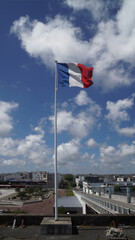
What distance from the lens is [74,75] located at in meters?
10.6

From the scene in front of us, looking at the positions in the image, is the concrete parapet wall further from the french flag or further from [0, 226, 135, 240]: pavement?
the french flag

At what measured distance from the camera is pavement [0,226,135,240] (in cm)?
655

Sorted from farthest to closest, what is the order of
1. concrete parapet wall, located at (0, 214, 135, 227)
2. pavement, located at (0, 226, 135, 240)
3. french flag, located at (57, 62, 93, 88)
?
french flag, located at (57, 62, 93, 88) < concrete parapet wall, located at (0, 214, 135, 227) < pavement, located at (0, 226, 135, 240)

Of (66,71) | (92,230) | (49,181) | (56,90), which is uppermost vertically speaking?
(66,71)

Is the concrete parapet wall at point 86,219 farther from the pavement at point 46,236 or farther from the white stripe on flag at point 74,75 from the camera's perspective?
the white stripe on flag at point 74,75

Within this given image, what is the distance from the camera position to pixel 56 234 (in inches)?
272

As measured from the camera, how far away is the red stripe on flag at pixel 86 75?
1059cm

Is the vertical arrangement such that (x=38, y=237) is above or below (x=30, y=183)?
above

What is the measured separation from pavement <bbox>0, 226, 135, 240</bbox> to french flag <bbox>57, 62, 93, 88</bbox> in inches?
274

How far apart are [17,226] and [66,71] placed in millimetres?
7785

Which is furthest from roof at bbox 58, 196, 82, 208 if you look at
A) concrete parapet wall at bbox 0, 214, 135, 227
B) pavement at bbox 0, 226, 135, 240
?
pavement at bbox 0, 226, 135, 240

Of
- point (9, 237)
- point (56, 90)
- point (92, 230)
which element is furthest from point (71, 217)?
point (56, 90)

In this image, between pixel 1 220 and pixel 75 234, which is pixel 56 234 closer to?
pixel 75 234

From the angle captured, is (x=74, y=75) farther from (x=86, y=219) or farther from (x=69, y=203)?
(x=69, y=203)
